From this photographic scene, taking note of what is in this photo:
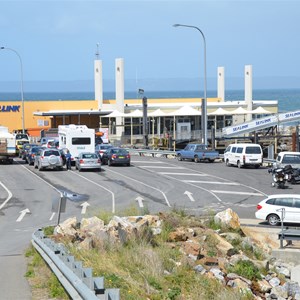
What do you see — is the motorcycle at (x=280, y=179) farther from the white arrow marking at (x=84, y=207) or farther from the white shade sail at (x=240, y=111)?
the white shade sail at (x=240, y=111)

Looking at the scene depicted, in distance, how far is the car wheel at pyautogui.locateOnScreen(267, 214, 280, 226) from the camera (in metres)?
27.4

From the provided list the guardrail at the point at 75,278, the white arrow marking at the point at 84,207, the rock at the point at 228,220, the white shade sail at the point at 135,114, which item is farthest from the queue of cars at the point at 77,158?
the guardrail at the point at 75,278

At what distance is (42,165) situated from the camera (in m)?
45.7

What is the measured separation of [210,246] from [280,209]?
6694 millimetres

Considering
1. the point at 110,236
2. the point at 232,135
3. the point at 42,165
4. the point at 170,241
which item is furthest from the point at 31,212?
the point at 232,135

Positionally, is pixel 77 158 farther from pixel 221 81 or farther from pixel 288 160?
pixel 221 81

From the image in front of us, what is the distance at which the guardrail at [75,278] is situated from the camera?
29.0 ft

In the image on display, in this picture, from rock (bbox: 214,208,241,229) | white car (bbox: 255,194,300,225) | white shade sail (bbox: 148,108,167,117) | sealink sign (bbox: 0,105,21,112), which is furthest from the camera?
sealink sign (bbox: 0,105,21,112)

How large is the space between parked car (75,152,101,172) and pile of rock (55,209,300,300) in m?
21.4

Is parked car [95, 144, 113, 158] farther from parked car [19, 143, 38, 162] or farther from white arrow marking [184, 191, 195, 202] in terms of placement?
white arrow marking [184, 191, 195, 202]

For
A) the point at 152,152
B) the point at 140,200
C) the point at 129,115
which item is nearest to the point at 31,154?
the point at 152,152

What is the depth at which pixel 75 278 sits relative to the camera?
392 inches

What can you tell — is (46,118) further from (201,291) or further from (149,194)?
(201,291)

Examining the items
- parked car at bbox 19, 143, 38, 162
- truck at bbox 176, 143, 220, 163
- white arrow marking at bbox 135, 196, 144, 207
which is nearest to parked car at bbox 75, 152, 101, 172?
parked car at bbox 19, 143, 38, 162
